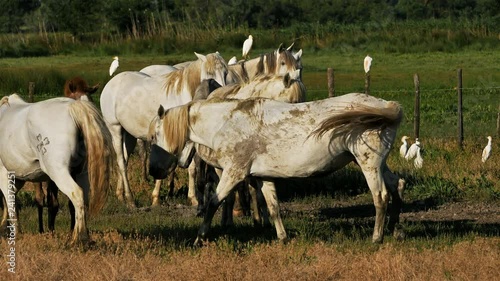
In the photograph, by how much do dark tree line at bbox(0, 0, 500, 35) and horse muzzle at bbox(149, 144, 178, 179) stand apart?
136ft

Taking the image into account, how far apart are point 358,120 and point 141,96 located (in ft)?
19.1

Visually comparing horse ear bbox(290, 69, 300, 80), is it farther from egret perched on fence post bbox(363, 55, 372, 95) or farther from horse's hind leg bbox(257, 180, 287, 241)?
egret perched on fence post bbox(363, 55, 372, 95)

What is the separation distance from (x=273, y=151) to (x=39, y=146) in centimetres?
223

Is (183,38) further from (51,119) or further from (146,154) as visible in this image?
(51,119)

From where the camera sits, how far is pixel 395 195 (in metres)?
11.5

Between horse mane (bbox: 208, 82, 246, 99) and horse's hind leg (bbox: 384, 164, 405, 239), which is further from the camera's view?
horse mane (bbox: 208, 82, 246, 99)

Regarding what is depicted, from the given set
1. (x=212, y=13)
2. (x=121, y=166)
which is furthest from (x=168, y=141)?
(x=212, y=13)

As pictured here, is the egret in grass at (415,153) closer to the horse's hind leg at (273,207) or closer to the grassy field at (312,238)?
the grassy field at (312,238)

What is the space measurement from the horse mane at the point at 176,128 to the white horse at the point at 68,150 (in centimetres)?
94

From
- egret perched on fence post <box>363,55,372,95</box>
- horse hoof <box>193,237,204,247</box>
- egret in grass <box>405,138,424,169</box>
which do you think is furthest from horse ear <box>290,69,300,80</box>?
egret perched on fence post <box>363,55,372,95</box>

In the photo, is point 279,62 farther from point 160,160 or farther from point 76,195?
point 76,195

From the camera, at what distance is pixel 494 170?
55.7ft

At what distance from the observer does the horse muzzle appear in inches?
459

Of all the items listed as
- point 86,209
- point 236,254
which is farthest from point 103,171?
point 236,254
